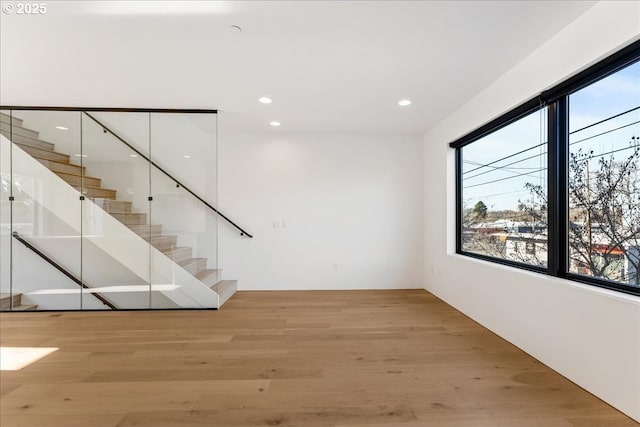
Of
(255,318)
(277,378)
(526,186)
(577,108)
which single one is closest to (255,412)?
(277,378)

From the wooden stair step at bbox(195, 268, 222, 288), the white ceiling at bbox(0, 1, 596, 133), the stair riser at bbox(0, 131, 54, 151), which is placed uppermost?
the white ceiling at bbox(0, 1, 596, 133)

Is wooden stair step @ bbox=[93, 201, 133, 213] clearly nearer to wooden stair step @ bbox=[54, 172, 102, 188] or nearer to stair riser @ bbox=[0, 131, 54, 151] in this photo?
wooden stair step @ bbox=[54, 172, 102, 188]

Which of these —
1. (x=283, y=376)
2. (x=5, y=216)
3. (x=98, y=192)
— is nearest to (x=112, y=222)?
(x=98, y=192)

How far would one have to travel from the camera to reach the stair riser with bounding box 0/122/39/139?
3.63 m

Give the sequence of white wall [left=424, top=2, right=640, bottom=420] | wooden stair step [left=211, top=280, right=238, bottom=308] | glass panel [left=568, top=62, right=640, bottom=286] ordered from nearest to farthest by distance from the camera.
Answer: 1. white wall [left=424, top=2, right=640, bottom=420]
2. glass panel [left=568, top=62, right=640, bottom=286]
3. wooden stair step [left=211, top=280, right=238, bottom=308]

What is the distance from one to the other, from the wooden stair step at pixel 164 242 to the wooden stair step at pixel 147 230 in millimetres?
54

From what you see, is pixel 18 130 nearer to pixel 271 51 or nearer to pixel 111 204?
pixel 111 204

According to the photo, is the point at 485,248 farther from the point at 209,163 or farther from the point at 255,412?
the point at 209,163

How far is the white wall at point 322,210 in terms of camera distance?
468cm

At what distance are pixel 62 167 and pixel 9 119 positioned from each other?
3.00ft

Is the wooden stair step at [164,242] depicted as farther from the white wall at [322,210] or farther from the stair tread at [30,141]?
the stair tread at [30,141]

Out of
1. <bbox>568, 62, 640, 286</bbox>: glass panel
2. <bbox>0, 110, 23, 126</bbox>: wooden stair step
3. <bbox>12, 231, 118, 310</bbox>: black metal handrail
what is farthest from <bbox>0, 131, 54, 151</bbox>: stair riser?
<bbox>568, 62, 640, 286</bbox>: glass panel

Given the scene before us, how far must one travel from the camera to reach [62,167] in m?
3.65

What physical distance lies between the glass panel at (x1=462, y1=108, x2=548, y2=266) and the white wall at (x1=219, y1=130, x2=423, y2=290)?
1.11 meters
